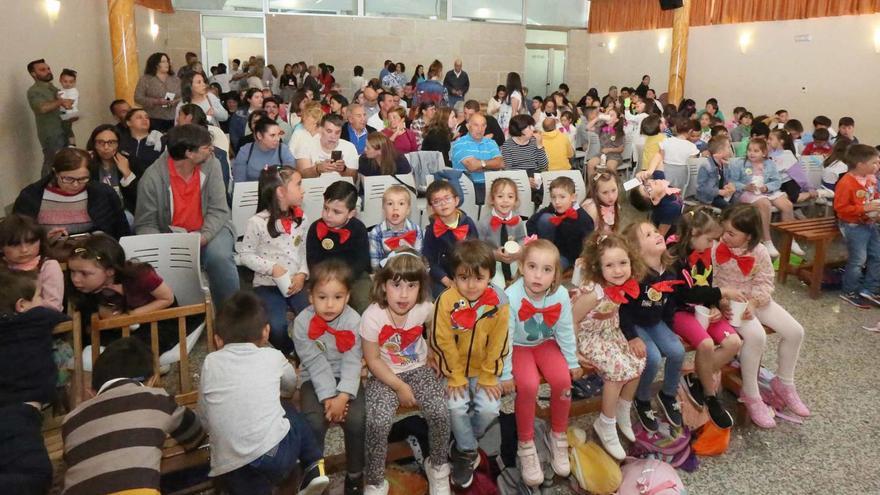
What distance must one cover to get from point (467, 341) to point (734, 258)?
5.43 ft

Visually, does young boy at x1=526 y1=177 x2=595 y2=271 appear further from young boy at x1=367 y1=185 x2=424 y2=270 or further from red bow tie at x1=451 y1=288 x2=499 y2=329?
red bow tie at x1=451 y1=288 x2=499 y2=329

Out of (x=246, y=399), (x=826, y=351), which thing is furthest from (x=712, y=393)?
(x=246, y=399)

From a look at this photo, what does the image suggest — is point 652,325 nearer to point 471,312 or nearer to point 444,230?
point 471,312

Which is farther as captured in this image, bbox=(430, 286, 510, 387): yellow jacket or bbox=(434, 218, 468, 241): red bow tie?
bbox=(434, 218, 468, 241): red bow tie

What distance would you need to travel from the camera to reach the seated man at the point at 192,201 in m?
3.66

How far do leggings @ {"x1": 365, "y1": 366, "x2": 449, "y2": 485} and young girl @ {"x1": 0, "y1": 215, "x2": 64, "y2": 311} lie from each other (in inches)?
58.4

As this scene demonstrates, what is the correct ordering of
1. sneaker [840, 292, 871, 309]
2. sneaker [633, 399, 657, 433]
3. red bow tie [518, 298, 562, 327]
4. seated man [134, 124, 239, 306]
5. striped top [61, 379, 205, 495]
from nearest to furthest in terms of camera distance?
striped top [61, 379, 205, 495]
red bow tie [518, 298, 562, 327]
sneaker [633, 399, 657, 433]
seated man [134, 124, 239, 306]
sneaker [840, 292, 871, 309]

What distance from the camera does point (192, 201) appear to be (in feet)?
12.4

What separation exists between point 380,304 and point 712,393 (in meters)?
1.66

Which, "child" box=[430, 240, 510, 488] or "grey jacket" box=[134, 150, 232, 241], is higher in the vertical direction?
"grey jacket" box=[134, 150, 232, 241]

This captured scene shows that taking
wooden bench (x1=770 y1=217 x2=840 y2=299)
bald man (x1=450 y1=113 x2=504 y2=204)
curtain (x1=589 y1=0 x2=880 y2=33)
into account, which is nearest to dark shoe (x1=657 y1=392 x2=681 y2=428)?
wooden bench (x1=770 y1=217 x2=840 y2=299)

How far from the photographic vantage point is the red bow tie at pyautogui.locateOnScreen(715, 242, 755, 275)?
3232mm

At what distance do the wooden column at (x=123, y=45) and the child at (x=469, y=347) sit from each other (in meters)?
7.18

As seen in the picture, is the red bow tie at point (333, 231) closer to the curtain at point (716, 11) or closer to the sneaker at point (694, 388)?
the sneaker at point (694, 388)
